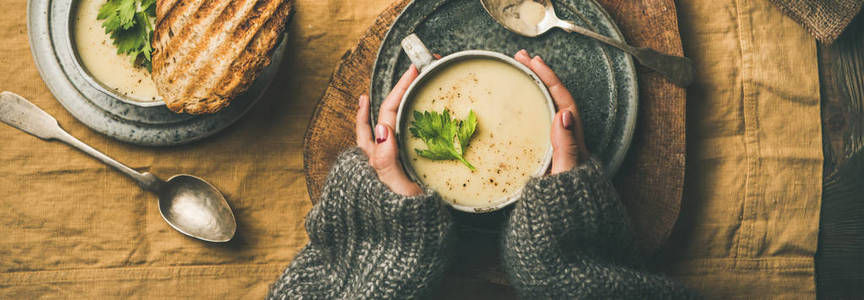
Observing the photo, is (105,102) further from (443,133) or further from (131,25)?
(443,133)

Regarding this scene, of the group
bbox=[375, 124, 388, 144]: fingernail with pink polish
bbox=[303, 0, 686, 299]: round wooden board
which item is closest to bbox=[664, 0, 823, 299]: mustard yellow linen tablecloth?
bbox=[303, 0, 686, 299]: round wooden board

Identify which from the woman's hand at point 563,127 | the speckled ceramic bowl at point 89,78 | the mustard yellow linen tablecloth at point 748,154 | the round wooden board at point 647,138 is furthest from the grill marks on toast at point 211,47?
the mustard yellow linen tablecloth at point 748,154

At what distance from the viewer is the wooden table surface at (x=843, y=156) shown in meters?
1.31

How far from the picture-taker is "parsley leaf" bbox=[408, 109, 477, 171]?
1023 mm

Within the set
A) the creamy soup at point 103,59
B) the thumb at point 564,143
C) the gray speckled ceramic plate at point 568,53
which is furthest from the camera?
the creamy soup at point 103,59

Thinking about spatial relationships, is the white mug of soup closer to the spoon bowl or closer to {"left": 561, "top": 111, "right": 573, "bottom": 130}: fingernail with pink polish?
{"left": 561, "top": 111, "right": 573, "bottom": 130}: fingernail with pink polish

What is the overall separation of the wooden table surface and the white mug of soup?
86cm

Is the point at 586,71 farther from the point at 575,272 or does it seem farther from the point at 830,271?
the point at 830,271

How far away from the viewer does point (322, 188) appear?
1.24m

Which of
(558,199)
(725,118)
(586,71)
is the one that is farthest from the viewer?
(725,118)

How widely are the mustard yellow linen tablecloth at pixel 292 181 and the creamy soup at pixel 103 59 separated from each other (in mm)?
181

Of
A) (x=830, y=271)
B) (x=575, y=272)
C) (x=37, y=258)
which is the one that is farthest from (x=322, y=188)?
(x=830, y=271)

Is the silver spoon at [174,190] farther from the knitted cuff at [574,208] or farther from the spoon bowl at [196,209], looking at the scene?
the knitted cuff at [574,208]

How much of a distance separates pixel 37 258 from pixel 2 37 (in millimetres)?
593
